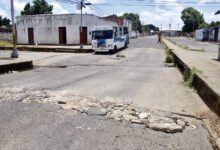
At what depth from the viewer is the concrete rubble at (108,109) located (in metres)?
6.70

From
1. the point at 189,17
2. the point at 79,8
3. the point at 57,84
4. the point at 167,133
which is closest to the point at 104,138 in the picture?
the point at 167,133

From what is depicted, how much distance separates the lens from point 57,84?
38.6ft

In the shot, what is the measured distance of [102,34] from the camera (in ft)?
98.9

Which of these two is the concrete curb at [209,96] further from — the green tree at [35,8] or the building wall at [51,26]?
the green tree at [35,8]

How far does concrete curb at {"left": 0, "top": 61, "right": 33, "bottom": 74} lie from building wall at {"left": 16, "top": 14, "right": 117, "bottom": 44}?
→ 1066 inches

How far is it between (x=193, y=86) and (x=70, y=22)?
3574 centimetres

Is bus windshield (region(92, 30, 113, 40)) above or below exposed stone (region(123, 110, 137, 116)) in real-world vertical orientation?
above

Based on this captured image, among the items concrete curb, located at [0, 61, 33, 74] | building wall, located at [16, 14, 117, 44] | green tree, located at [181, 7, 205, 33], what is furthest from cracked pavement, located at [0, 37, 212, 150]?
green tree, located at [181, 7, 205, 33]

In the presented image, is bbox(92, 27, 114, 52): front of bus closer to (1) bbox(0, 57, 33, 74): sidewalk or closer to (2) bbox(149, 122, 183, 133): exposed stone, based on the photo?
(1) bbox(0, 57, 33, 74): sidewalk

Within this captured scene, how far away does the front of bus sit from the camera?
29922 millimetres

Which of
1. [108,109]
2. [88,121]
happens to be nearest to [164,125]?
[88,121]

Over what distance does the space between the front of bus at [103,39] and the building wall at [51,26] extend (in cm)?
1569

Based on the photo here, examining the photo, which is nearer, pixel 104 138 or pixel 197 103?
pixel 104 138

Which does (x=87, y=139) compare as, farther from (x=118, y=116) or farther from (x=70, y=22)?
(x=70, y=22)
